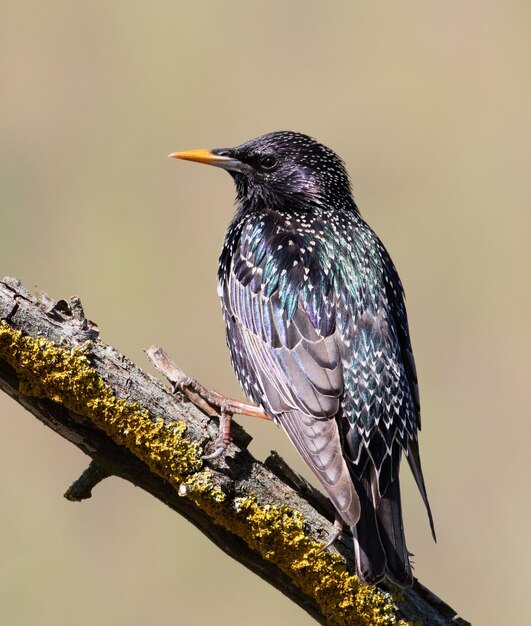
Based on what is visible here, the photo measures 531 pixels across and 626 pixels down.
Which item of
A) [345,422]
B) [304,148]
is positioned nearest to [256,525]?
[345,422]

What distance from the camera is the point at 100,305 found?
11133 millimetres

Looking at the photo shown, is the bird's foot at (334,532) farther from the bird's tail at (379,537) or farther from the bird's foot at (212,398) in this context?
the bird's foot at (212,398)

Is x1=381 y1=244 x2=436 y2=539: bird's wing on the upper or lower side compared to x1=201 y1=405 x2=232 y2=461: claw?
upper

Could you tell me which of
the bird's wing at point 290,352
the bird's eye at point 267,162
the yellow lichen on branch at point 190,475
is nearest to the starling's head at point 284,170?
the bird's eye at point 267,162

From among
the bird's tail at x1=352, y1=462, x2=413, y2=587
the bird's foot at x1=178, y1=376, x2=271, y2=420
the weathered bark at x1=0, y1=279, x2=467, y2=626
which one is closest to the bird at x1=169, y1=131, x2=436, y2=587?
the bird's tail at x1=352, y1=462, x2=413, y2=587

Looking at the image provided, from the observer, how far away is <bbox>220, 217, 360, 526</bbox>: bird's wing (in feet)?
12.7

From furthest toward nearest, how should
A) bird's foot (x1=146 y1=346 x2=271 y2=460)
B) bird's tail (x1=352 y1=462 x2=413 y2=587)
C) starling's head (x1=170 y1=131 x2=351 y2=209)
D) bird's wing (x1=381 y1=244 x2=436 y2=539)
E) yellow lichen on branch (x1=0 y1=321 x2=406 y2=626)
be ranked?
starling's head (x1=170 y1=131 x2=351 y2=209) → bird's wing (x1=381 y1=244 x2=436 y2=539) → bird's foot (x1=146 y1=346 x2=271 y2=460) → bird's tail (x1=352 y1=462 x2=413 y2=587) → yellow lichen on branch (x1=0 y1=321 x2=406 y2=626)

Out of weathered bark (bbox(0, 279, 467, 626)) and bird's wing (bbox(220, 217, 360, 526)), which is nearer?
weathered bark (bbox(0, 279, 467, 626))

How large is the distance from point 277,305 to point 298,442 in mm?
696

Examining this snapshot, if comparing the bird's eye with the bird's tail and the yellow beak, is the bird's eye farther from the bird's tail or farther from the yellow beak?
the bird's tail

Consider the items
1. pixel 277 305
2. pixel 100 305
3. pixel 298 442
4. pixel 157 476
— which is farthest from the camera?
pixel 100 305

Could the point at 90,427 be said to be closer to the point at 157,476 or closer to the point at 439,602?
the point at 157,476

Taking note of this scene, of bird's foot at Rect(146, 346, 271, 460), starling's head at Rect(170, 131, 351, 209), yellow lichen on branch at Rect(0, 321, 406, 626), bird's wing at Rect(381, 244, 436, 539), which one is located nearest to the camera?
yellow lichen on branch at Rect(0, 321, 406, 626)

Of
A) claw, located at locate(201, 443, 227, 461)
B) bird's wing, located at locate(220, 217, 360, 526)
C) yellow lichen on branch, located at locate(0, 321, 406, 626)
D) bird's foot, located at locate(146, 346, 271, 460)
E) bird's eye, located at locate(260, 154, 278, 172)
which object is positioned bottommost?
yellow lichen on branch, located at locate(0, 321, 406, 626)
